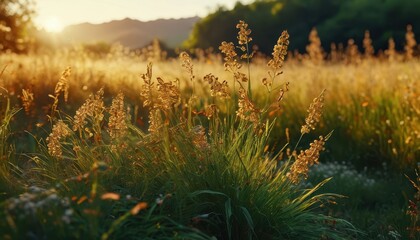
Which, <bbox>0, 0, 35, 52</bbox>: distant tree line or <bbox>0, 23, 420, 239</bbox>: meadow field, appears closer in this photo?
<bbox>0, 23, 420, 239</bbox>: meadow field

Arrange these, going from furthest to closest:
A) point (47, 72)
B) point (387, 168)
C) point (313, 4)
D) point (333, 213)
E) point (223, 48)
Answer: point (313, 4)
point (47, 72)
point (387, 168)
point (333, 213)
point (223, 48)

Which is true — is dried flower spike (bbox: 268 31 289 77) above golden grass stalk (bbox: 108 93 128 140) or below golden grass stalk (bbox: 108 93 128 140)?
above

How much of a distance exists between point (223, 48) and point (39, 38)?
27.1 meters

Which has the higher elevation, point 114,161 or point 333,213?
point 114,161

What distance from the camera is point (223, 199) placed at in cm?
376

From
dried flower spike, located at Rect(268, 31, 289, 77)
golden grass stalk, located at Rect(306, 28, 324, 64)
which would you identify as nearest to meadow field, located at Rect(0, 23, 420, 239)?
dried flower spike, located at Rect(268, 31, 289, 77)

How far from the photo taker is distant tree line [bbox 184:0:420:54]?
1346 inches

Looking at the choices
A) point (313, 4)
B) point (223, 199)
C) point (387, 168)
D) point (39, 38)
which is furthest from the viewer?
point (313, 4)

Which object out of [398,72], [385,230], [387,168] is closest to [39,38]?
[398,72]

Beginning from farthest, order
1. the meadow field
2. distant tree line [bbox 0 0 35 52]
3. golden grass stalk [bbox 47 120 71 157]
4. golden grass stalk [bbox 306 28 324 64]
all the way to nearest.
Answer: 1. distant tree line [bbox 0 0 35 52]
2. golden grass stalk [bbox 306 28 324 64]
3. golden grass stalk [bbox 47 120 71 157]
4. the meadow field

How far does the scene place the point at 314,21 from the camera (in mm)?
39719

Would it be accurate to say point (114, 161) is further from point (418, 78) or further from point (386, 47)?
point (386, 47)

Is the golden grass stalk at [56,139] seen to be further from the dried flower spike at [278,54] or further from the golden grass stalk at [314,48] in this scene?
the golden grass stalk at [314,48]

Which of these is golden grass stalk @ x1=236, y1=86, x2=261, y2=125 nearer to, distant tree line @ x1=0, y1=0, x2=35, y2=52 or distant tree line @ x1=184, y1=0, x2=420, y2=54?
distant tree line @ x1=0, y1=0, x2=35, y2=52
